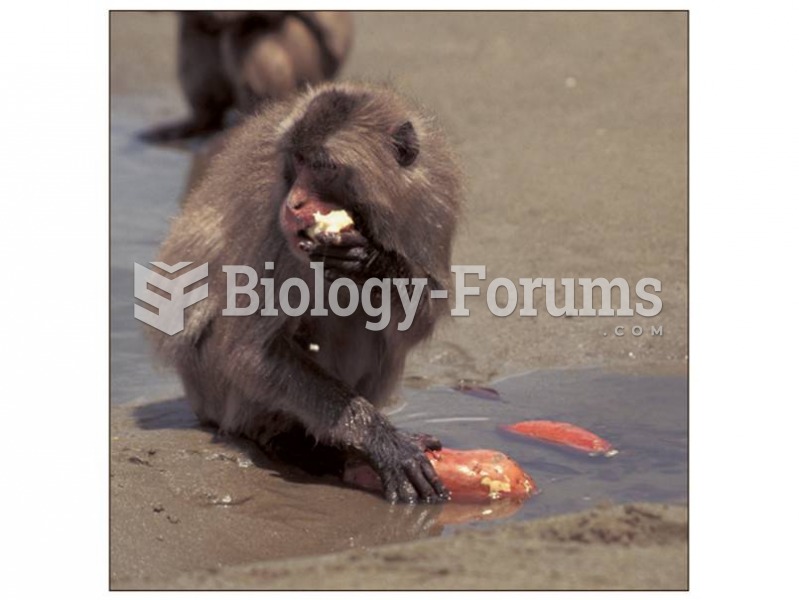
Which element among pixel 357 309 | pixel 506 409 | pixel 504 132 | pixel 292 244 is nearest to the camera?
pixel 292 244

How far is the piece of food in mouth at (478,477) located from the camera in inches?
238

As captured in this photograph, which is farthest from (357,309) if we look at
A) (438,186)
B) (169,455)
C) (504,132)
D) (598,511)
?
(504,132)

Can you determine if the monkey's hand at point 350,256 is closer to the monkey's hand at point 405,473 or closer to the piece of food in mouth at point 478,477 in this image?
the monkey's hand at point 405,473

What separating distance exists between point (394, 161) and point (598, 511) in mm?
1649

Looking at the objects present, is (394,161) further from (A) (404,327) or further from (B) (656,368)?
(B) (656,368)

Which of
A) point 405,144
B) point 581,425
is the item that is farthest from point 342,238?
point 581,425

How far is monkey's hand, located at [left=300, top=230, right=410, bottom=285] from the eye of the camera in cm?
579

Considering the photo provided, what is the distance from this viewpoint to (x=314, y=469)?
6.48 metres

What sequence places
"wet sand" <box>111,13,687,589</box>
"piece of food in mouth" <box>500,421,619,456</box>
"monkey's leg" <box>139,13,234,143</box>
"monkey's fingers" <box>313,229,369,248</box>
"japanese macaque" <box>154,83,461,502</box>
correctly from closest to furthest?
1. "wet sand" <box>111,13,687,589</box>
2. "monkey's fingers" <box>313,229,369,248</box>
3. "japanese macaque" <box>154,83,461,502</box>
4. "piece of food in mouth" <box>500,421,619,456</box>
5. "monkey's leg" <box>139,13,234,143</box>

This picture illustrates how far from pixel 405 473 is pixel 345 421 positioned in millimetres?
341

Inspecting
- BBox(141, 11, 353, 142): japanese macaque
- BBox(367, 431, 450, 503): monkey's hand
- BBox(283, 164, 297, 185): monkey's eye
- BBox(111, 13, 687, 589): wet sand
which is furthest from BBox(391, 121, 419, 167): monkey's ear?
BBox(141, 11, 353, 142): japanese macaque

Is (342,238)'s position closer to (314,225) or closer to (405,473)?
(314,225)

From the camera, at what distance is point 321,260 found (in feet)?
19.2

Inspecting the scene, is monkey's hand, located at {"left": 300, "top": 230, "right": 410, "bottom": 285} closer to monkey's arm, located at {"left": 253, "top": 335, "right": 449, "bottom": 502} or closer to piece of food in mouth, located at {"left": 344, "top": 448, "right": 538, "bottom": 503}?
monkey's arm, located at {"left": 253, "top": 335, "right": 449, "bottom": 502}
